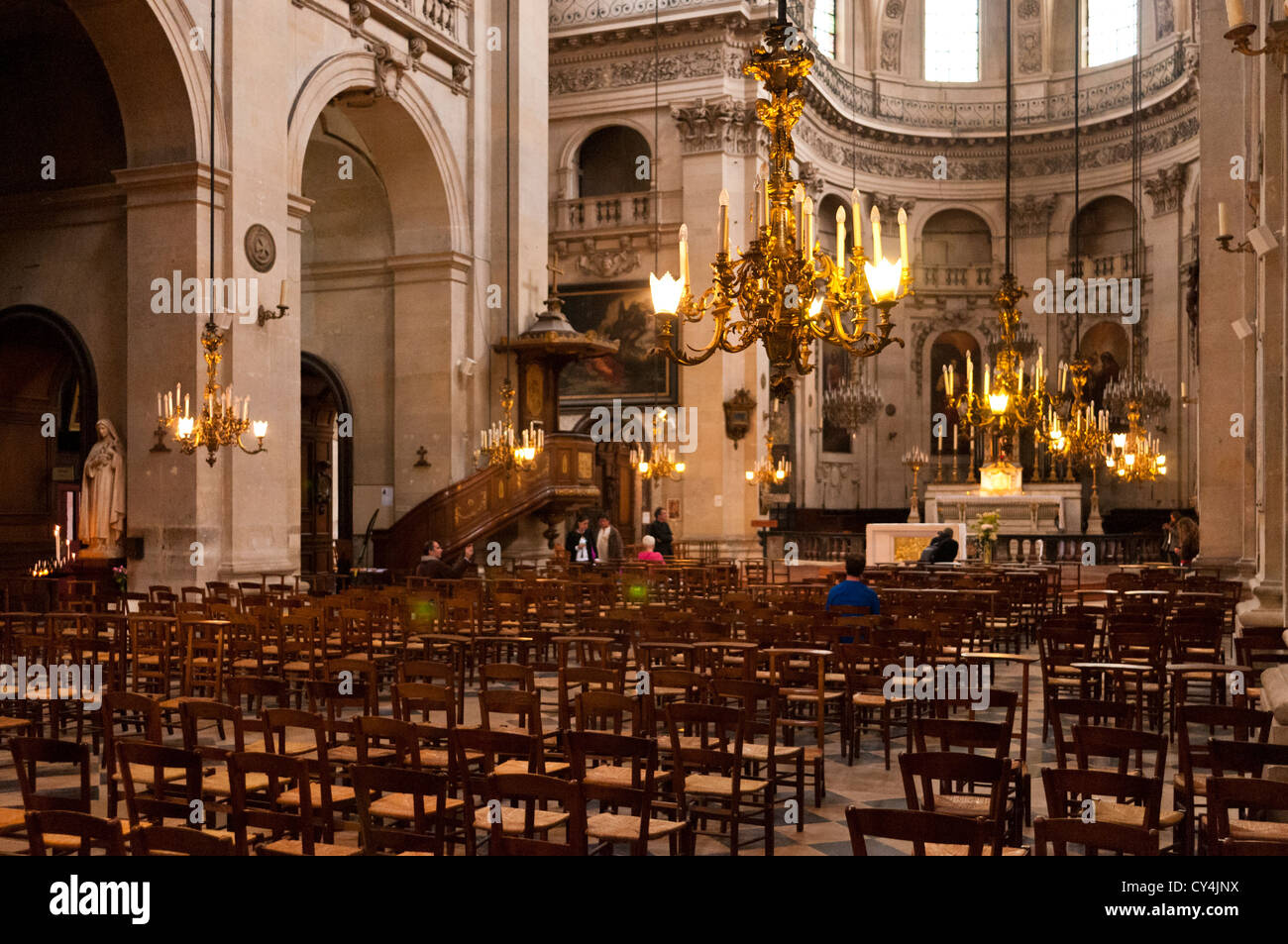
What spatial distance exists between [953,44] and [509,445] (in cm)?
2649

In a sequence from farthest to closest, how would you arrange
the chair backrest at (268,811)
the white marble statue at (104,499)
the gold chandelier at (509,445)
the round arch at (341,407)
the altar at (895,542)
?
the altar at (895,542), the round arch at (341,407), the gold chandelier at (509,445), the white marble statue at (104,499), the chair backrest at (268,811)

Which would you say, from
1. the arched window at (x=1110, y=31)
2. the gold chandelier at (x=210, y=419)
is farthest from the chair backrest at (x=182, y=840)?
the arched window at (x=1110, y=31)

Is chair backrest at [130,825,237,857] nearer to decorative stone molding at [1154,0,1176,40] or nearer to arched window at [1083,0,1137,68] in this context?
decorative stone molding at [1154,0,1176,40]

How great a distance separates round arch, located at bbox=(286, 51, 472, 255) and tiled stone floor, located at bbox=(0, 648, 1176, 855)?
11023 mm

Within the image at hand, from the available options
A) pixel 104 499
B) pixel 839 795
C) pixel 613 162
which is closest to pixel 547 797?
pixel 839 795

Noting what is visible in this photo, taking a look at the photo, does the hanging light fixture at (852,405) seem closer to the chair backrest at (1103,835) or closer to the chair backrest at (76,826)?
the chair backrest at (1103,835)

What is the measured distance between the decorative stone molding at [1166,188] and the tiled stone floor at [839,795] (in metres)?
28.4

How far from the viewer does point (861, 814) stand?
146 inches

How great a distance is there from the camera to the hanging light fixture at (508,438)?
63.2ft

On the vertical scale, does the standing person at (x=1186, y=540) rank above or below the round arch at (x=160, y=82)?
below

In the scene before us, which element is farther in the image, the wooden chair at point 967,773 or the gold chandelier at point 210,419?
the gold chandelier at point 210,419

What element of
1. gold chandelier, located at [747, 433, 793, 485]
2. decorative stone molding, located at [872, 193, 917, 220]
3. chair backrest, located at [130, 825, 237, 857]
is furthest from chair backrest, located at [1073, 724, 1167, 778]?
decorative stone molding, located at [872, 193, 917, 220]

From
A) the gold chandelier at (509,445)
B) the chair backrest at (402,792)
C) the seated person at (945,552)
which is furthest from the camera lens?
the gold chandelier at (509,445)

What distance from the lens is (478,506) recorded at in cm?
2075
